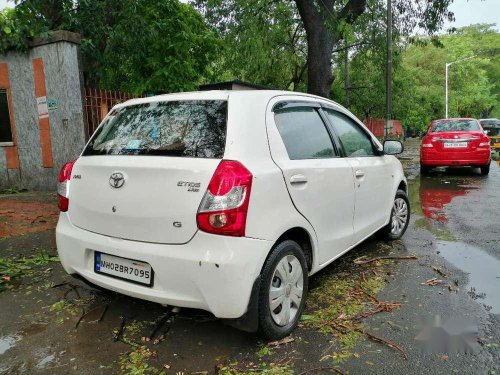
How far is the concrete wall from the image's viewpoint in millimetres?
8414

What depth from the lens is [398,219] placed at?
209 inches

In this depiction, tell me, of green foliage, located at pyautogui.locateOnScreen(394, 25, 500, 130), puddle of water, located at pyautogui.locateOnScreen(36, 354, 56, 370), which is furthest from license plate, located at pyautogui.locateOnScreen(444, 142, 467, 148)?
green foliage, located at pyautogui.locateOnScreen(394, 25, 500, 130)

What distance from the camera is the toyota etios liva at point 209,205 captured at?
8.38ft

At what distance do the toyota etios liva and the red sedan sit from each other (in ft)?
29.4

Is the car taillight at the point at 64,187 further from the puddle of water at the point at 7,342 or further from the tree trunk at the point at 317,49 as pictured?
the tree trunk at the point at 317,49

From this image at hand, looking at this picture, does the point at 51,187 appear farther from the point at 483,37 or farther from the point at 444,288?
the point at 483,37

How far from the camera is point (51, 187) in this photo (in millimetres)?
8977

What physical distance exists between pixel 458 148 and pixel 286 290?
9866 millimetres

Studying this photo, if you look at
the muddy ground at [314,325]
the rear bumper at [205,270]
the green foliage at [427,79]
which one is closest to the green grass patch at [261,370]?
the muddy ground at [314,325]

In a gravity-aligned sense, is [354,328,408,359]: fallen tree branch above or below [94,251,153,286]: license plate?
below

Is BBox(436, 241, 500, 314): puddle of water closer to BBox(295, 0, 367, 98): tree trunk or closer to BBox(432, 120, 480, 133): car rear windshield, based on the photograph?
BBox(295, 0, 367, 98): tree trunk

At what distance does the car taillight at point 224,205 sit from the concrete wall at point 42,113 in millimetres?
6802

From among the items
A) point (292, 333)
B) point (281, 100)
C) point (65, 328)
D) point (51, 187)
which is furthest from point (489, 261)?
point (51, 187)

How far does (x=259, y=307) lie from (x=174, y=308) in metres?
0.57
